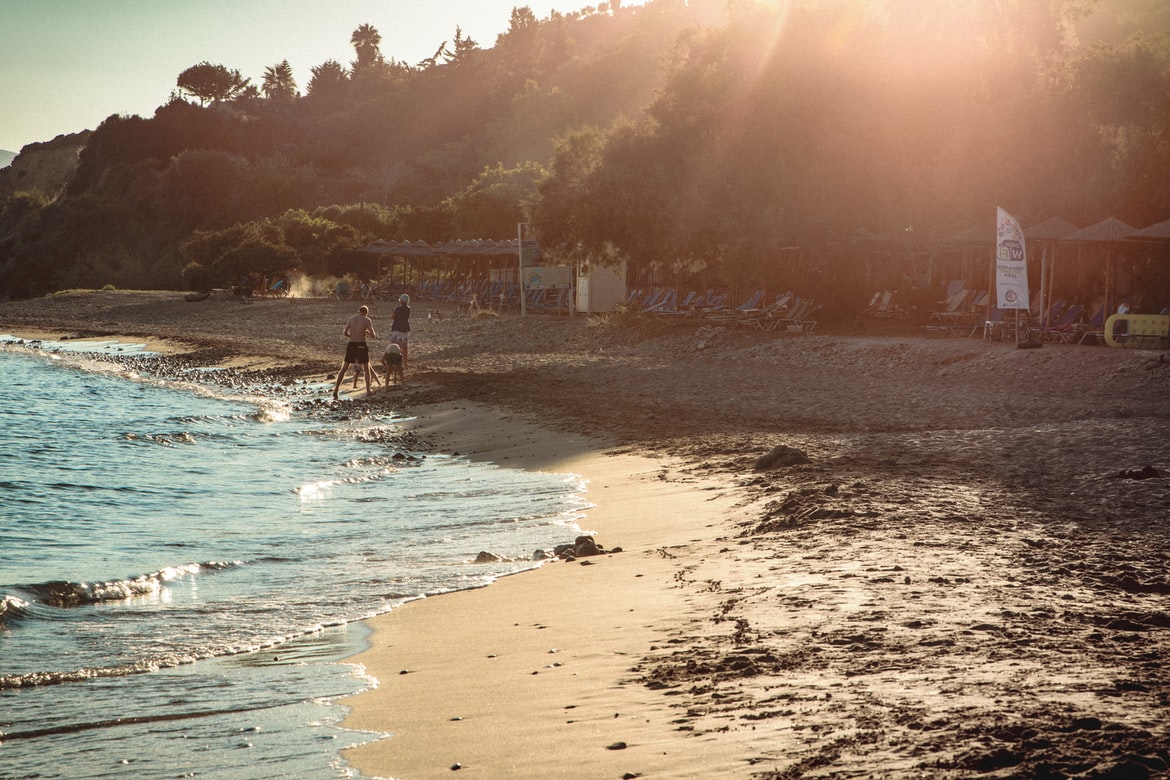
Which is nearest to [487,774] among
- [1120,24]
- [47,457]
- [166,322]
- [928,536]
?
[928,536]

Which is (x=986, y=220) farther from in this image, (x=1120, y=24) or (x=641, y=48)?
(x=641, y=48)

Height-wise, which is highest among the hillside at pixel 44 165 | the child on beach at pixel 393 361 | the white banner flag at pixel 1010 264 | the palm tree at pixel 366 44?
the palm tree at pixel 366 44

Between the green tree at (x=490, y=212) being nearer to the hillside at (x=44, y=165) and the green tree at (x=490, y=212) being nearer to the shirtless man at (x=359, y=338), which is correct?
the shirtless man at (x=359, y=338)

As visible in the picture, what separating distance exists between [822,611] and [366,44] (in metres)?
164

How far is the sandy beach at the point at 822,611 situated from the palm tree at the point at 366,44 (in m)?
150

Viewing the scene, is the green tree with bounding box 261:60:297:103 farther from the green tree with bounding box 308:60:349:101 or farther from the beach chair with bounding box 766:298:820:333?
the beach chair with bounding box 766:298:820:333

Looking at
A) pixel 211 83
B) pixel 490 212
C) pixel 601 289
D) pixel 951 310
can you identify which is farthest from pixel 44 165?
pixel 951 310

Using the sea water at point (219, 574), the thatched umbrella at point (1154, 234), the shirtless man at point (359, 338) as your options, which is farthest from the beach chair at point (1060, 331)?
the shirtless man at point (359, 338)

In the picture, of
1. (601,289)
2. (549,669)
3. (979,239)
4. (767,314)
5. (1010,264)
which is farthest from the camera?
(601,289)

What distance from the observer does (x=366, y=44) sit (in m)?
158

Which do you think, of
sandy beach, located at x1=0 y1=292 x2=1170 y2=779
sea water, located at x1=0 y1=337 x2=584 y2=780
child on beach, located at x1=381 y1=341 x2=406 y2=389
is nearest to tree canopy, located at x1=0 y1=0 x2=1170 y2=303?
child on beach, located at x1=381 y1=341 x2=406 y2=389

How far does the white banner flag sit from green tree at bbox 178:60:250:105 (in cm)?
13167

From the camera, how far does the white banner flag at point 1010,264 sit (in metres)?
19.1

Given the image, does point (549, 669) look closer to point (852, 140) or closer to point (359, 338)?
point (359, 338)
